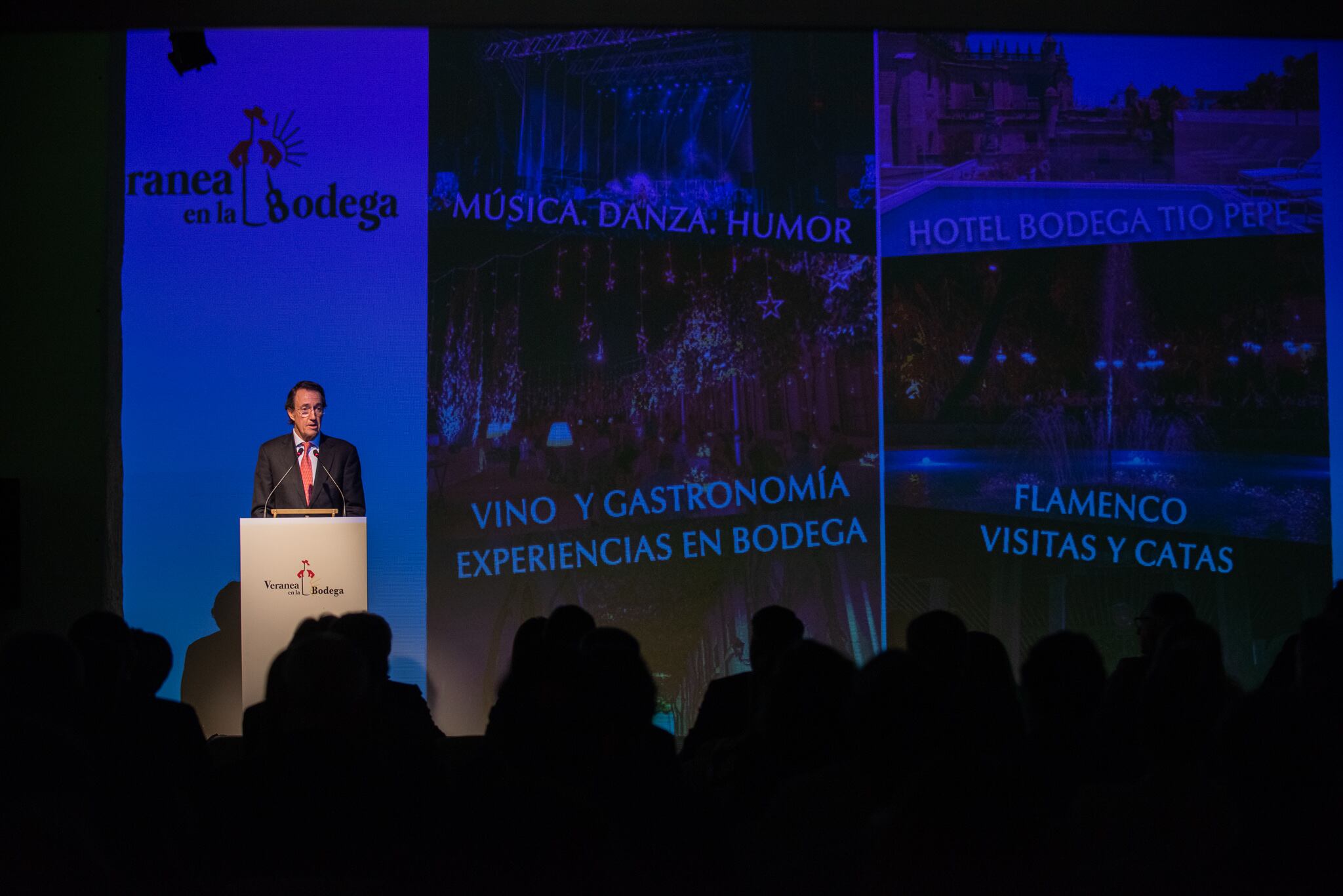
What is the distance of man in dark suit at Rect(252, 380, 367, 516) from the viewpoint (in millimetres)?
5441

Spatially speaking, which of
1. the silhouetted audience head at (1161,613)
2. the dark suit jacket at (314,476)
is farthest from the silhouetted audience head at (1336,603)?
the dark suit jacket at (314,476)

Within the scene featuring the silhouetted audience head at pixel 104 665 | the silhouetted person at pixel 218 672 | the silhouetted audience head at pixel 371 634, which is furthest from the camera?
the silhouetted person at pixel 218 672

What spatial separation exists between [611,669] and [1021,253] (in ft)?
14.0

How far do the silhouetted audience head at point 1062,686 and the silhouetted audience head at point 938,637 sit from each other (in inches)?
25.2

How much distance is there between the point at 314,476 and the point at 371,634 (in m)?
2.20

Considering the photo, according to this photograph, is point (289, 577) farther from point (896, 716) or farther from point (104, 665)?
point (896, 716)

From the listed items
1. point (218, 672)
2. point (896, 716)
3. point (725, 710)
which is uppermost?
point (896, 716)

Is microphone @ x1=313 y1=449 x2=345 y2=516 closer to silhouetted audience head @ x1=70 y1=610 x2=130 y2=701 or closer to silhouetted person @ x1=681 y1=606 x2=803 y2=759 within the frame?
silhouetted audience head @ x1=70 y1=610 x2=130 y2=701

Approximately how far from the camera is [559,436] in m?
5.88

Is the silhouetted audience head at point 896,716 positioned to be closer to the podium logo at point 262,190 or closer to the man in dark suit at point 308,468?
→ the man in dark suit at point 308,468

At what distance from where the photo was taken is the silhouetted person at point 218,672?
5789mm

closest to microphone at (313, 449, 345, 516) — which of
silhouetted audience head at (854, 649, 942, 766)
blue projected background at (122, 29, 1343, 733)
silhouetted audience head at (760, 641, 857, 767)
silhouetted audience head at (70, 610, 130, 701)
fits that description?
blue projected background at (122, 29, 1343, 733)

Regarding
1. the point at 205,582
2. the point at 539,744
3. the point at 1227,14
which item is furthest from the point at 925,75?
the point at 539,744

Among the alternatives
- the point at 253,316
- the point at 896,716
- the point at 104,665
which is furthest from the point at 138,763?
the point at 253,316
